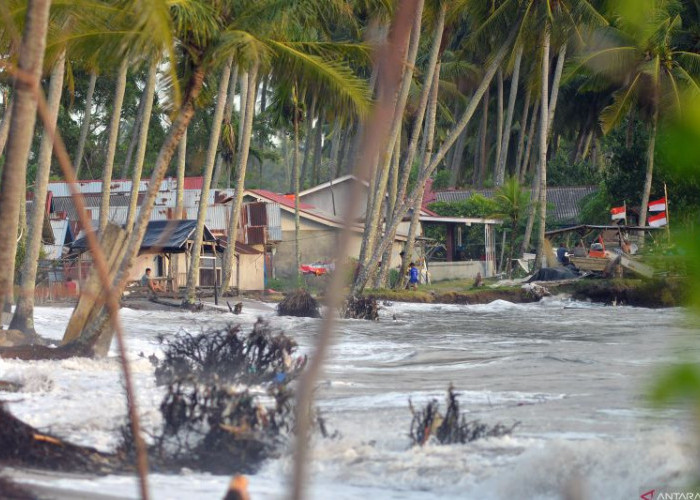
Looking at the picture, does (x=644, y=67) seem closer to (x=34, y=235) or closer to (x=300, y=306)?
(x=300, y=306)

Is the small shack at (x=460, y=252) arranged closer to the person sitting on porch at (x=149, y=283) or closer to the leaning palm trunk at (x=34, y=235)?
the person sitting on porch at (x=149, y=283)

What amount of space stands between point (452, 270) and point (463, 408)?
1153 inches

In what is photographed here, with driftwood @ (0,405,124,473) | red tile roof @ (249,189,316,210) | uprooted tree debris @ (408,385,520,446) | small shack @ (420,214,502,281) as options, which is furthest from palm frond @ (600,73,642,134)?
driftwood @ (0,405,124,473)

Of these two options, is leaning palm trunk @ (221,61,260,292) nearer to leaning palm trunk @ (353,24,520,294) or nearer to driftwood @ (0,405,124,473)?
leaning palm trunk @ (353,24,520,294)

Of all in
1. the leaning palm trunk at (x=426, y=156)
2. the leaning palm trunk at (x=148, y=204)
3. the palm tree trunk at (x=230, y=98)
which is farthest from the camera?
the palm tree trunk at (x=230, y=98)

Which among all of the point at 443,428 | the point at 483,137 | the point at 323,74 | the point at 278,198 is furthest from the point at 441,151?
the point at 483,137

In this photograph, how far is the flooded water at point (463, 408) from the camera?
7289 mm

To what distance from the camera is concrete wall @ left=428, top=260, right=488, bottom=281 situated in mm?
39375

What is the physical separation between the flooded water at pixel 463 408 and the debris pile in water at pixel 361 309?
3900 millimetres

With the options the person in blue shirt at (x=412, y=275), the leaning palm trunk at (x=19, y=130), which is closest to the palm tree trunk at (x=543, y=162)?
the person in blue shirt at (x=412, y=275)

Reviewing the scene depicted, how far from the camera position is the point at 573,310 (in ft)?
95.8

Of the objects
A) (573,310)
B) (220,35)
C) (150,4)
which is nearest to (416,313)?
(573,310)

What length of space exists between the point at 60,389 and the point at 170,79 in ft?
14.2

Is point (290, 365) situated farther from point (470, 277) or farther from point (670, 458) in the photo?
point (470, 277)
